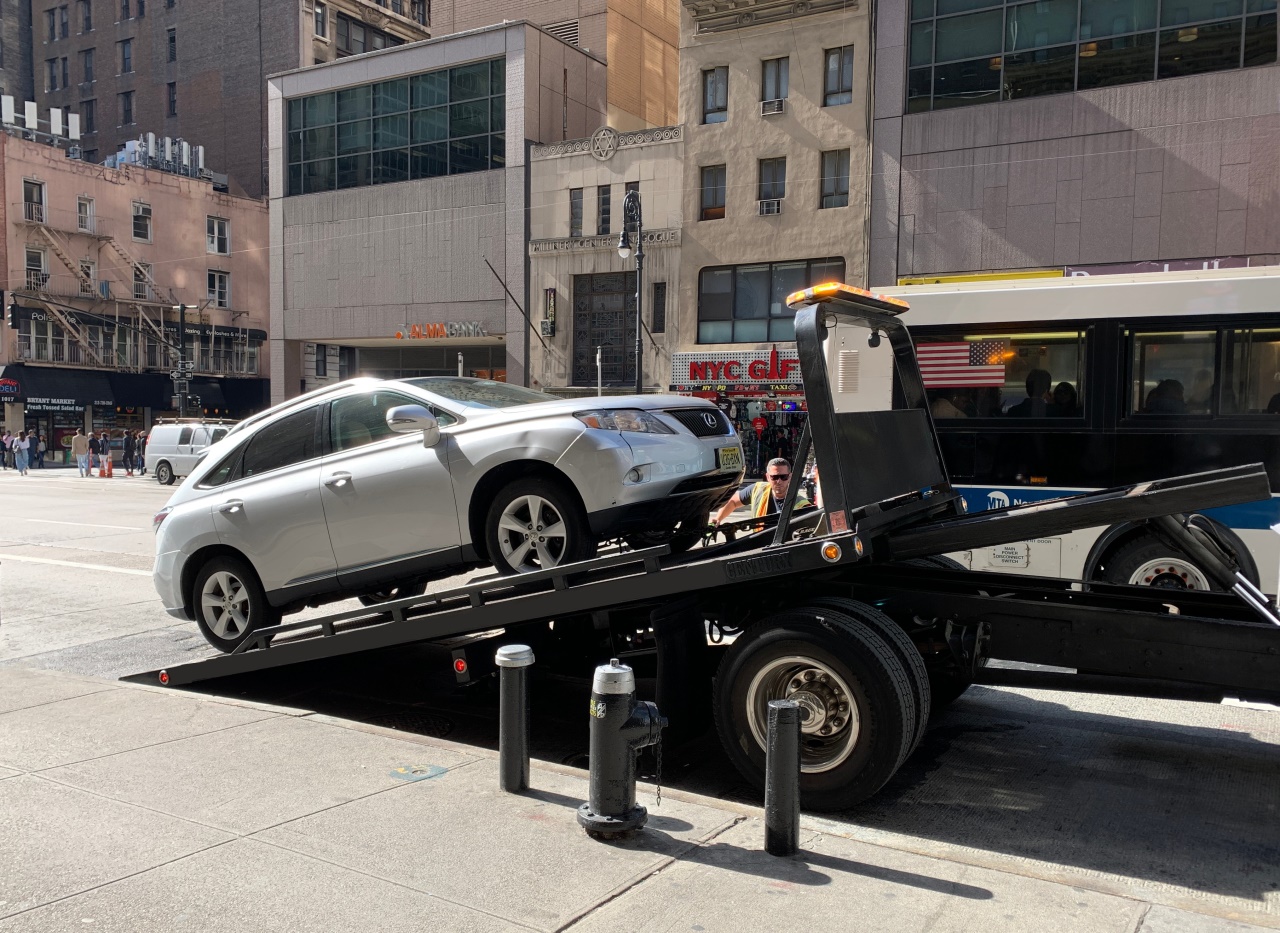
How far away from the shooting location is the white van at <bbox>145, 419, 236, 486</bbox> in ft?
109

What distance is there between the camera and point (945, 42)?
94.8ft

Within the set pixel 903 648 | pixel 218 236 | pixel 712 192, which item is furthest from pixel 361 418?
pixel 218 236

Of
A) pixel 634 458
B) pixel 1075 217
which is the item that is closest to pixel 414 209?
pixel 1075 217

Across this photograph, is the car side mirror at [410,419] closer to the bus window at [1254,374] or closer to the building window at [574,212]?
the bus window at [1254,374]

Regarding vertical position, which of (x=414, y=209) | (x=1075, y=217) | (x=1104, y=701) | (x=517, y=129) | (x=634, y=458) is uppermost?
(x=517, y=129)

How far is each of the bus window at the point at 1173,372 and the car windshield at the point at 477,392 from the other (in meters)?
5.13

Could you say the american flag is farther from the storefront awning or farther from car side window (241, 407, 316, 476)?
the storefront awning

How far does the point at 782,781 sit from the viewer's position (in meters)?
4.45

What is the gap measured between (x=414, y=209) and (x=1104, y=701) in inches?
1441

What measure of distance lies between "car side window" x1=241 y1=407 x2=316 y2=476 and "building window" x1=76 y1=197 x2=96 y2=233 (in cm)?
5134

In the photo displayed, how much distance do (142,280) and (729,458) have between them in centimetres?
5454

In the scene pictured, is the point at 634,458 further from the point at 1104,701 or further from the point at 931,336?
the point at 931,336

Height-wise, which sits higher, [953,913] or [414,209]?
[414,209]

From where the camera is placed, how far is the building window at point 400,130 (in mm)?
38906
